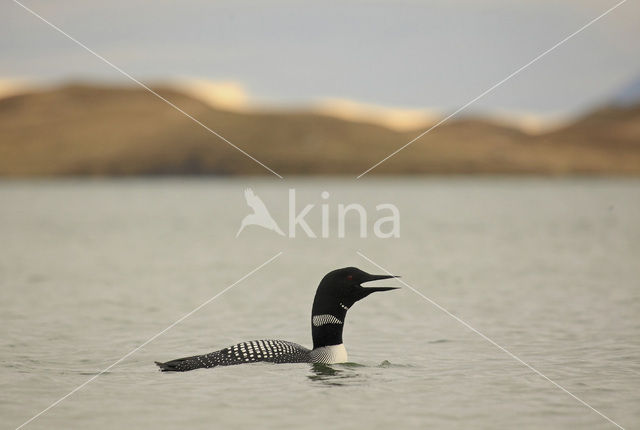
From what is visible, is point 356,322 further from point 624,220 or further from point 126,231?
point 624,220

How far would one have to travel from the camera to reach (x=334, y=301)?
12.7 meters

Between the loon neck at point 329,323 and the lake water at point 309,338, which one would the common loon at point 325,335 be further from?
the lake water at point 309,338

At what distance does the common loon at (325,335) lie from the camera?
12617mm

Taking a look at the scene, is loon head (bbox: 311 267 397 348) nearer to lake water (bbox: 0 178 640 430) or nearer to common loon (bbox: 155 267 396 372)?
common loon (bbox: 155 267 396 372)

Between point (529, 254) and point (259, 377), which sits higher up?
point (529, 254)

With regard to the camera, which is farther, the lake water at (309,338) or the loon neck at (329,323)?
the loon neck at (329,323)

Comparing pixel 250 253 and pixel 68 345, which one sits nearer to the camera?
pixel 68 345

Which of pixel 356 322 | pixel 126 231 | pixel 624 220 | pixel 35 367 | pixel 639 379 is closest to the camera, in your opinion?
pixel 639 379

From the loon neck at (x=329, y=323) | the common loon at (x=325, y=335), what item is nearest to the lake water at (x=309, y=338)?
the common loon at (x=325, y=335)

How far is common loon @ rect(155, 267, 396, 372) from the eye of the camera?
12.6 meters

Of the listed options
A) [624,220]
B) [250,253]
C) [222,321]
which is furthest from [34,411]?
[624,220]

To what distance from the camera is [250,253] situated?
3250 cm

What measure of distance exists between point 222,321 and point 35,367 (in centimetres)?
471

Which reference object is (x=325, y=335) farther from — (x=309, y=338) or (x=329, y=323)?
(x=309, y=338)
